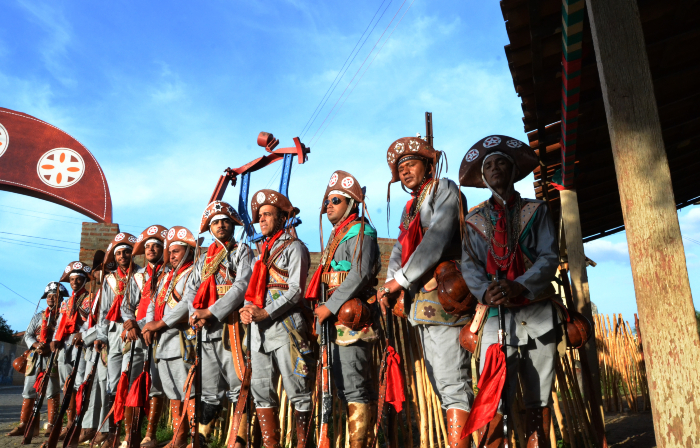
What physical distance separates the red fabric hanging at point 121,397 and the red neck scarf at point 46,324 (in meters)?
3.27

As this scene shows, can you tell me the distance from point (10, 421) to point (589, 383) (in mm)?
8393

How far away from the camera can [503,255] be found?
3.01 metres

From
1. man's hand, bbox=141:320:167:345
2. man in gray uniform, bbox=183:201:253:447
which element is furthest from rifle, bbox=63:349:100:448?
man in gray uniform, bbox=183:201:253:447

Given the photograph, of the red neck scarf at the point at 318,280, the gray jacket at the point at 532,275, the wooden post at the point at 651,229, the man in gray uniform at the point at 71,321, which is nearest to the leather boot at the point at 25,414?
the man in gray uniform at the point at 71,321

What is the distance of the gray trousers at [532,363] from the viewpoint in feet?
9.32

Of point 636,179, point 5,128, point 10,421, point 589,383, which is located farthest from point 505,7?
point 5,128

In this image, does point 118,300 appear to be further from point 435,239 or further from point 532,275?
point 532,275

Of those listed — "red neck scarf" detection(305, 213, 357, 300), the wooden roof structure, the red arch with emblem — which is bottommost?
"red neck scarf" detection(305, 213, 357, 300)

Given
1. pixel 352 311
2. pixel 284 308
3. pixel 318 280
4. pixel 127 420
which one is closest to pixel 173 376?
pixel 127 420

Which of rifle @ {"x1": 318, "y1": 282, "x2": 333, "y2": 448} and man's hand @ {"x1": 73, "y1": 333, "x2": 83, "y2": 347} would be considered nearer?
rifle @ {"x1": 318, "y1": 282, "x2": 333, "y2": 448}

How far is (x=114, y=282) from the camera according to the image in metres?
6.53

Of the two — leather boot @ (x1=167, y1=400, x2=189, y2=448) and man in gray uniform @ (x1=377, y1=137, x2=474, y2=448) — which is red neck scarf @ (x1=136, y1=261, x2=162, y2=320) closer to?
leather boot @ (x1=167, y1=400, x2=189, y2=448)

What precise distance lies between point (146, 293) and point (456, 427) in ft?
13.0

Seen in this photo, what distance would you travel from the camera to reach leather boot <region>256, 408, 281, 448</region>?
410 centimetres
